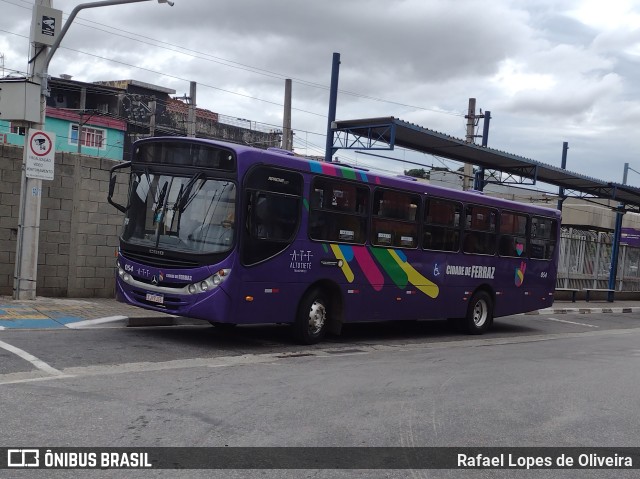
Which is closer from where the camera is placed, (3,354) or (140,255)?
(3,354)

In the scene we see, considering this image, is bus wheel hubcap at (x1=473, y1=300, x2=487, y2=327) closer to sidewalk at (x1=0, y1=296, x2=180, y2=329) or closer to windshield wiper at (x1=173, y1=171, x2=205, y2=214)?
sidewalk at (x1=0, y1=296, x2=180, y2=329)

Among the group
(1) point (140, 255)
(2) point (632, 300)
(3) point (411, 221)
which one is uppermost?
(3) point (411, 221)

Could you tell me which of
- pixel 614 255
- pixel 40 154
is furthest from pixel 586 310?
pixel 40 154

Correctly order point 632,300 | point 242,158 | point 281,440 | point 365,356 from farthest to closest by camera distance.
→ point 632,300, point 365,356, point 242,158, point 281,440

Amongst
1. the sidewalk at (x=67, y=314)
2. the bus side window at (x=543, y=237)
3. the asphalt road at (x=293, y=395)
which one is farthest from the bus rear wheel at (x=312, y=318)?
the bus side window at (x=543, y=237)

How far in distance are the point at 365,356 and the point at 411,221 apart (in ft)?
11.3

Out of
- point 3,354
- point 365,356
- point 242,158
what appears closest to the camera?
point 3,354

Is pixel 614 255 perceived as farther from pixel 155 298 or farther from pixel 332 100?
pixel 155 298

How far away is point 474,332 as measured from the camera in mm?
15398

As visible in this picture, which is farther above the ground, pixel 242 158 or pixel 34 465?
pixel 242 158

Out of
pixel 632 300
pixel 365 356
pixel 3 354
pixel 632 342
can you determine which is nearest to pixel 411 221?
pixel 365 356

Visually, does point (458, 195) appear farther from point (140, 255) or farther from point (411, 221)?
point (140, 255)

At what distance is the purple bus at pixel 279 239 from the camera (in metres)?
9.99

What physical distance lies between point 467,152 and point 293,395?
1597 centimetres
